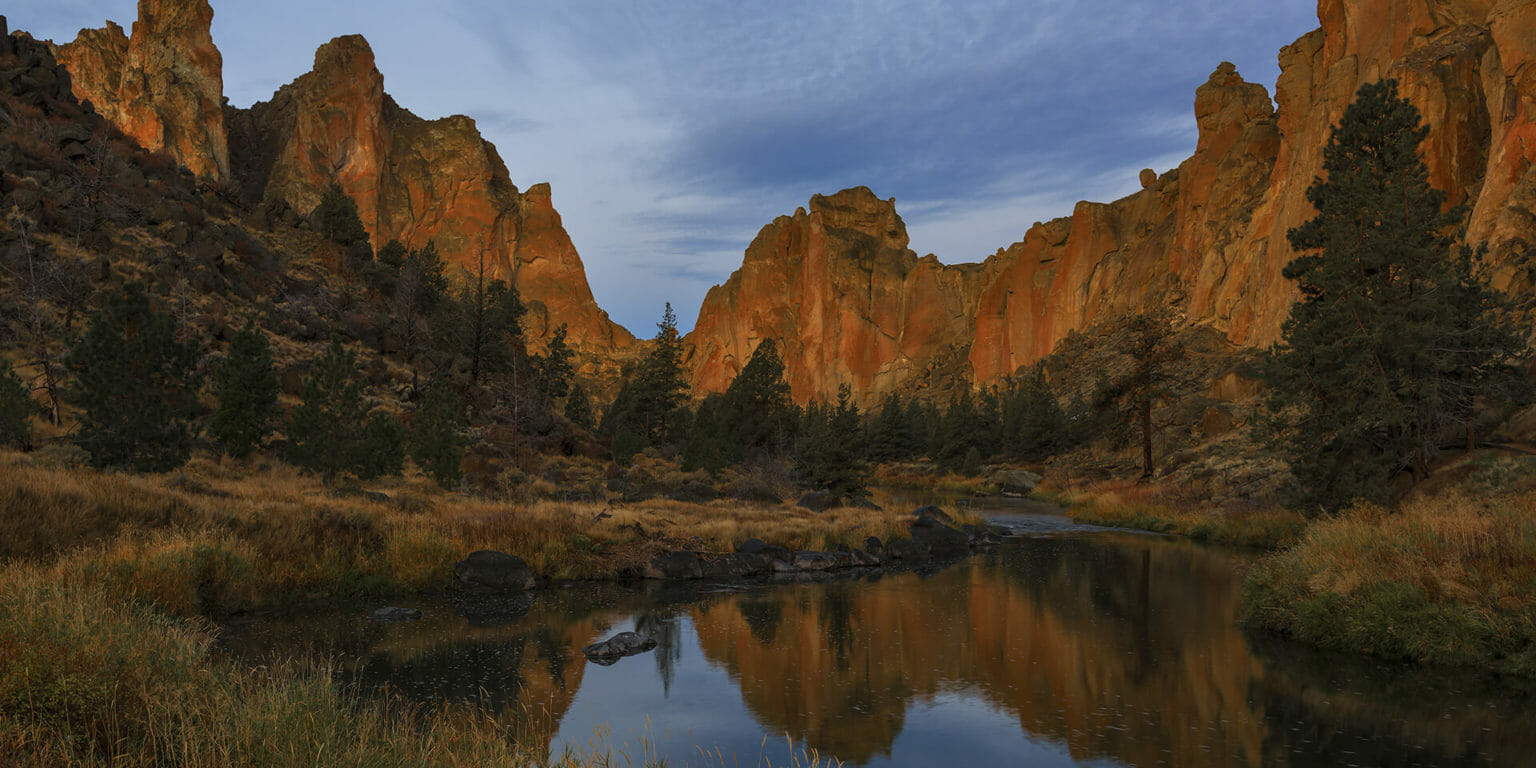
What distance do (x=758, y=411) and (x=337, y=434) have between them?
109 ft

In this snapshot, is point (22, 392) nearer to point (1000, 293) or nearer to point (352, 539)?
point (352, 539)

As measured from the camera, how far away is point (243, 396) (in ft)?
80.9

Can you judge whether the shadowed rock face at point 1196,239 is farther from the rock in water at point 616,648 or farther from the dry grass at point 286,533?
the rock in water at point 616,648

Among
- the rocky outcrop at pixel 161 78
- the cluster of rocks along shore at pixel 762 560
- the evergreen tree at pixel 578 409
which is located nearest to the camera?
the cluster of rocks along shore at pixel 762 560

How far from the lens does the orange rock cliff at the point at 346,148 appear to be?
86.2m

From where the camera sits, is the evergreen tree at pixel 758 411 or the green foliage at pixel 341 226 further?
the green foliage at pixel 341 226

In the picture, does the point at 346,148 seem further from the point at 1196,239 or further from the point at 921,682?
the point at 921,682

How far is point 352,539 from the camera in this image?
648 inches

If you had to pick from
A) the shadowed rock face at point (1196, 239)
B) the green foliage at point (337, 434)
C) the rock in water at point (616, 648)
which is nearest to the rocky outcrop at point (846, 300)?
the shadowed rock face at point (1196, 239)

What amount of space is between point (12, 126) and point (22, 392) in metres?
30.4

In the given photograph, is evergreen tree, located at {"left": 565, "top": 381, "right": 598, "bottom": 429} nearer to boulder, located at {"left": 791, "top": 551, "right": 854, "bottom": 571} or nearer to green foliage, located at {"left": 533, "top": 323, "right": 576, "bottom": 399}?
green foliage, located at {"left": 533, "top": 323, "right": 576, "bottom": 399}

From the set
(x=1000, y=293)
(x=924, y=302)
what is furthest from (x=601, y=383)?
(x=1000, y=293)

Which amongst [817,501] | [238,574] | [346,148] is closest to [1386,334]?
[817,501]

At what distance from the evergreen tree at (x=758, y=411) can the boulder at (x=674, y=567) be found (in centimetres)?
3122
